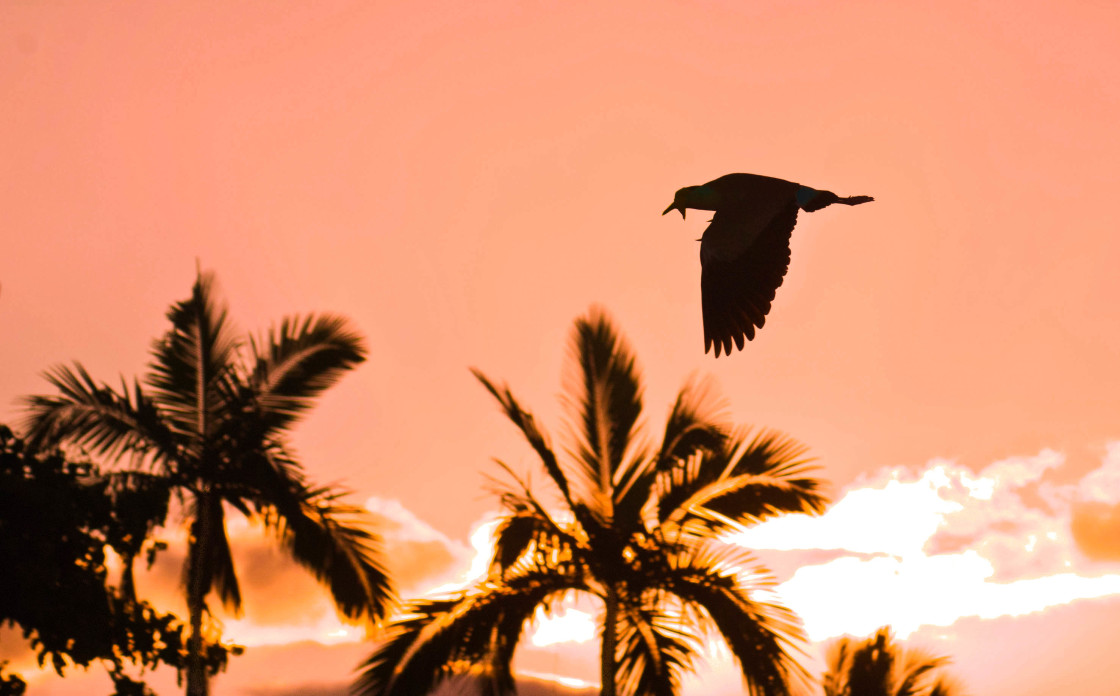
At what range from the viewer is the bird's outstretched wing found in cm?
629

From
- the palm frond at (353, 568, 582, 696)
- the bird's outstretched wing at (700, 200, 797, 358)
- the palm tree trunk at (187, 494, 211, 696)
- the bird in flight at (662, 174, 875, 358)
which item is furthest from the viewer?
the palm tree trunk at (187, 494, 211, 696)

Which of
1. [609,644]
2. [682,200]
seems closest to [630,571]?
[609,644]

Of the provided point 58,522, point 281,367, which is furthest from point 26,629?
point 281,367

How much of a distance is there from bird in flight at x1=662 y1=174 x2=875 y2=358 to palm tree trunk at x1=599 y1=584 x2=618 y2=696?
436 cm

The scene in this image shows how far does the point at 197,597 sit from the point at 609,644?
4.23 metres

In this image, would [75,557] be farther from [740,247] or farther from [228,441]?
[740,247]

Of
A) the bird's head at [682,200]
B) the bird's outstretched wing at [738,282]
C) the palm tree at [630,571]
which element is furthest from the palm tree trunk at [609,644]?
the bird's head at [682,200]

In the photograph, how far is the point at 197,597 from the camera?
1124 cm

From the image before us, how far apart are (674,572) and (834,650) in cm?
205

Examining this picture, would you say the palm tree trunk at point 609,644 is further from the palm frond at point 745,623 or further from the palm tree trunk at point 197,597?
the palm tree trunk at point 197,597

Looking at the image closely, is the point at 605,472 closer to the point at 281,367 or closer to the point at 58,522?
the point at 281,367

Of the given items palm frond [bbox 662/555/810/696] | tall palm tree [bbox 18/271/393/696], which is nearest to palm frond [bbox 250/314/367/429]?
tall palm tree [bbox 18/271/393/696]

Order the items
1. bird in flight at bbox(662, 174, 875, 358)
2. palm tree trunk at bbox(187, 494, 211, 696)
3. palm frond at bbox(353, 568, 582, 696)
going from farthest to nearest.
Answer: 1. palm tree trunk at bbox(187, 494, 211, 696)
2. palm frond at bbox(353, 568, 582, 696)
3. bird in flight at bbox(662, 174, 875, 358)

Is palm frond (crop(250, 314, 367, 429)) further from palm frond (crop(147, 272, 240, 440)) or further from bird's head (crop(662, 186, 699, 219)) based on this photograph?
bird's head (crop(662, 186, 699, 219))
